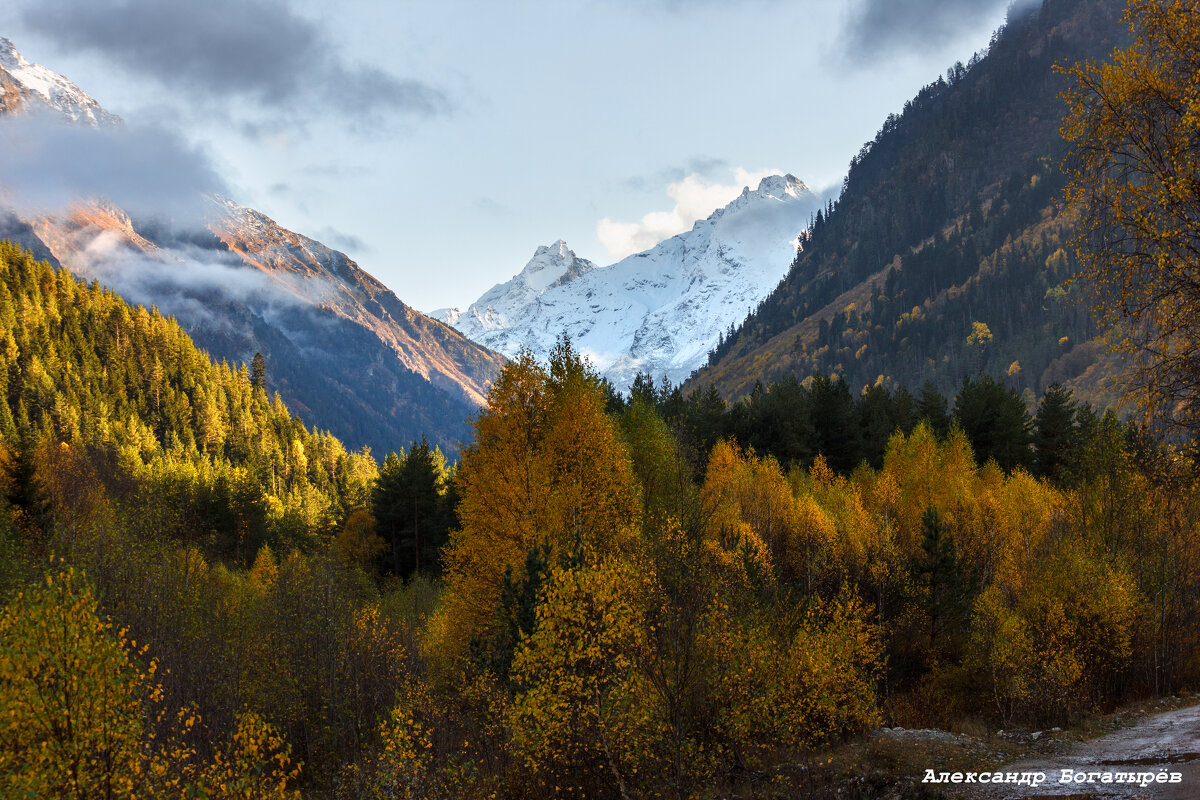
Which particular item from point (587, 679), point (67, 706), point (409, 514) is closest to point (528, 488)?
point (587, 679)

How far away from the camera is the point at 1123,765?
16844 millimetres

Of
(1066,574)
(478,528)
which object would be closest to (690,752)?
(478,528)

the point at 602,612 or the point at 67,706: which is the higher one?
the point at 67,706

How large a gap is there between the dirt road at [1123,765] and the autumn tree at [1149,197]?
8941 mm

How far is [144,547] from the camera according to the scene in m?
32.7

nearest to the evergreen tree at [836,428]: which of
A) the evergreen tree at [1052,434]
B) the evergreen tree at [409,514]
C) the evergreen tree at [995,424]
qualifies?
the evergreen tree at [995,424]

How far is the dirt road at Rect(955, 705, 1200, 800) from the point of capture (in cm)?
1434

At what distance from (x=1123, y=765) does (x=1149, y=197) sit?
1459 centimetres

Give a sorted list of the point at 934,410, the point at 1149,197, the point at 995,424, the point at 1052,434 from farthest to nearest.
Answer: the point at 934,410 < the point at 995,424 < the point at 1052,434 < the point at 1149,197

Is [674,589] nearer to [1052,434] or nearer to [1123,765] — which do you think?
[1123,765]

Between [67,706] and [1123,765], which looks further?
[1123,765]

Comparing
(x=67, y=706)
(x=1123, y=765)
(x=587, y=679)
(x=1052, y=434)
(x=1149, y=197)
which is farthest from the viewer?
(x=1052, y=434)

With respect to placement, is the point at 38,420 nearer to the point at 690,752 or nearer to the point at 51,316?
the point at 51,316

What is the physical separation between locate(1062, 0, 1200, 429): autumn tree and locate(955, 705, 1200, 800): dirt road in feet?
29.3
